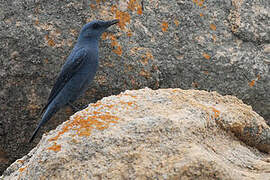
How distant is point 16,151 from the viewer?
4.89 m

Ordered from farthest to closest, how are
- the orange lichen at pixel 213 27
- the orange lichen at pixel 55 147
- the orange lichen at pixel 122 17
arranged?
the orange lichen at pixel 213 27 < the orange lichen at pixel 122 17 < the orange lichen at pixel 55 147

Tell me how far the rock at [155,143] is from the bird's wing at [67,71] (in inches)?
40.0

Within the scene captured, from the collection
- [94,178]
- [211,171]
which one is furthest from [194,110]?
[94,178]

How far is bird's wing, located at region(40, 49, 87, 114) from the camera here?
4.73 meters

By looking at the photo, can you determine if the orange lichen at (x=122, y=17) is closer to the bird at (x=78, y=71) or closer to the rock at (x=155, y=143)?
the bird at (x=78, y=71)

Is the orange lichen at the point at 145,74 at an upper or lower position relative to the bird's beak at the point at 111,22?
A: lower

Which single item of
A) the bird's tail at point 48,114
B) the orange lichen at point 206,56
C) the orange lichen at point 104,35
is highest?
the orange lichen at point 104,35

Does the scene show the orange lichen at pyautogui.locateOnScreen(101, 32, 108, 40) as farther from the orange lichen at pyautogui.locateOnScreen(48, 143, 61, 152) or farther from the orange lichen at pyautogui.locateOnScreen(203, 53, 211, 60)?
the orange lichen at pyautogui.locateOnScreen(48, 143, 61, 152)

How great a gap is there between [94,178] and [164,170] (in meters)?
0.59

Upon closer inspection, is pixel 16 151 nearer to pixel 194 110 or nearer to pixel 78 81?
pixel 78 81

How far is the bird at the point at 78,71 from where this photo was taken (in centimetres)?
474

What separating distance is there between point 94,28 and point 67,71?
2.31 feet

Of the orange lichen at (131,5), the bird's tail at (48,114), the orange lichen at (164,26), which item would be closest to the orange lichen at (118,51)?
the orange lichen at (131,5)

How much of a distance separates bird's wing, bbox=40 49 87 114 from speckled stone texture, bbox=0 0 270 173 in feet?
0.49
